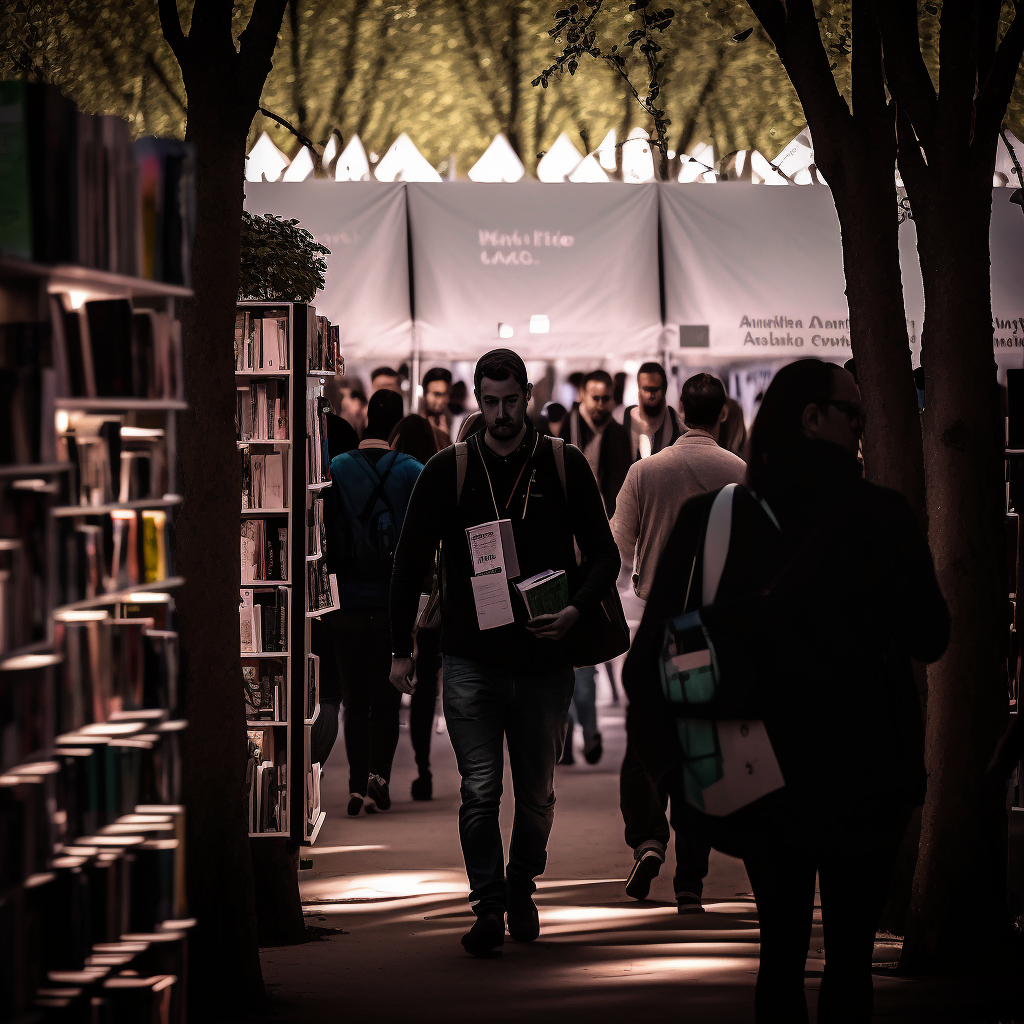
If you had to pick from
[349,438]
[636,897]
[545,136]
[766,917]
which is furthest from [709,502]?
[545,136]

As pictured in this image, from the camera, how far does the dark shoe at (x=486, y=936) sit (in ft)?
16.5

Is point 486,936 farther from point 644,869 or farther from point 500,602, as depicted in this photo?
point 644,869

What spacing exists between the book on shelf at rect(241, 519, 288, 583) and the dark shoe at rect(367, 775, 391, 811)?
7.14 feet

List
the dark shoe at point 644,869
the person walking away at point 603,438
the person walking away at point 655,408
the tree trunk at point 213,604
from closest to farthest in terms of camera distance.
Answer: the tree trunk at point 213,604 → the dark shoe at point 644,869 → the person walking away at point 655,408 → the person walking away at point 603,438

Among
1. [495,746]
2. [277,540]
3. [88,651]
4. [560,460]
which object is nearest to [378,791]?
[277,540]

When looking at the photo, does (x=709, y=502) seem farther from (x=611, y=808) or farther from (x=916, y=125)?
(x=611, y=808)

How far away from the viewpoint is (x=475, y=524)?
5.15 m

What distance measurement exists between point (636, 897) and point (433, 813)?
2.36 meters

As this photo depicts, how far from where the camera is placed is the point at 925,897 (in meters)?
4.97

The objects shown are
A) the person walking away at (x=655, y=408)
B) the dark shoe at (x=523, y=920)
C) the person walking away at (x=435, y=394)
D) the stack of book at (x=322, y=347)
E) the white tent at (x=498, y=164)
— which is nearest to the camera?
the dark shoe at (x=523, y=920)

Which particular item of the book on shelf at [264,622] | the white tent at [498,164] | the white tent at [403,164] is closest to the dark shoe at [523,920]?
the book on shelf at [264,622]

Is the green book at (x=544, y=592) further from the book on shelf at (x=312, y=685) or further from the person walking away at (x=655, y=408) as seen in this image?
the person walking away at (x=655, y=408)

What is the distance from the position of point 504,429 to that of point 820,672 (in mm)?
2307

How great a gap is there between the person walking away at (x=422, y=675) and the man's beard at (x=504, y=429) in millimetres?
3672
